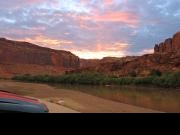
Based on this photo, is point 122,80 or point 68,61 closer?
point 122,80

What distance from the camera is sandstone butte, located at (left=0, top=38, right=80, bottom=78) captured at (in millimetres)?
140375

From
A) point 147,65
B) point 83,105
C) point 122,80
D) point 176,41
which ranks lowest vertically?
point 83,105

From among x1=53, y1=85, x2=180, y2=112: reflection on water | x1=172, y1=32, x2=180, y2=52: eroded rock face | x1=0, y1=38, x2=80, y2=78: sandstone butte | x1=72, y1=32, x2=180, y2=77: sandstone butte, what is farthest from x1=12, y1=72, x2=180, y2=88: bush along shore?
x1=172, y1=32, x2=180, y2=52: eroded rock face

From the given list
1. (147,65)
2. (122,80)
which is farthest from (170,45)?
(122,80)

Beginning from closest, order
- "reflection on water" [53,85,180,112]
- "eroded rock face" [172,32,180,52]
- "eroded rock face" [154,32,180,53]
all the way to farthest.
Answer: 1. "reflection on water" [53,85,180,112]
2. "eroded rock face" [172,32,180,52]
3. "eroded rock face" [154,32,180,53]

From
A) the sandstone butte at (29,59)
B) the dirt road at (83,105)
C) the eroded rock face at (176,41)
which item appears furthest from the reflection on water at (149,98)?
→ the sandstone butte at (29,59)

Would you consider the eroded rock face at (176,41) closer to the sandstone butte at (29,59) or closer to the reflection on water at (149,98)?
the sandstone butte at (29,59)

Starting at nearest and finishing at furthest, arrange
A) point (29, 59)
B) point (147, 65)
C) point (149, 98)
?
point (149, 98), point (147, 65), point (29, 59)

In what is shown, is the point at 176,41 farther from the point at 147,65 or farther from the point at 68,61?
the point at 68,61

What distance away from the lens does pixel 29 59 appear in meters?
148

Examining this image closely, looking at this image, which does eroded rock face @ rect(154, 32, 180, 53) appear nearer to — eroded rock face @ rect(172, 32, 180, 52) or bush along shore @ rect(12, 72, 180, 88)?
eroded rock face @ rect(172, 32, 180, 52)

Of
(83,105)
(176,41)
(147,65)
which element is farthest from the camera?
(176,41)
